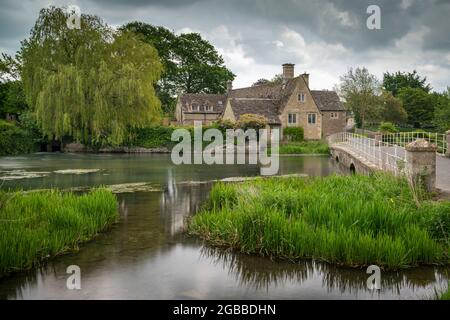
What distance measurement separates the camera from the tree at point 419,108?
74875 mm

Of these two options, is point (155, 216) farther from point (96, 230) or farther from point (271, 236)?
point (271, 236)

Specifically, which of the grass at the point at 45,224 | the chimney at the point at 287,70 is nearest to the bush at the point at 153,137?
the chimney at the point at 287,70

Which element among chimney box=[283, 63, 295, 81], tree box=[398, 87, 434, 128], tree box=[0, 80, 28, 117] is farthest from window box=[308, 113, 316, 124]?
tree box=[0, 80, 28, 117]

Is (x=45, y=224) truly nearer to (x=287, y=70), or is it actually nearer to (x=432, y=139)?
(x=432, y=139)

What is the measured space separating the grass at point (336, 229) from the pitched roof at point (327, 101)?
1967 inches

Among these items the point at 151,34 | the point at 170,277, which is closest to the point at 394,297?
the point at 170,277

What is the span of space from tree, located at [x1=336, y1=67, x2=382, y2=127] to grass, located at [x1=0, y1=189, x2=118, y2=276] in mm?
61043

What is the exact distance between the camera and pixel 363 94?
223ft

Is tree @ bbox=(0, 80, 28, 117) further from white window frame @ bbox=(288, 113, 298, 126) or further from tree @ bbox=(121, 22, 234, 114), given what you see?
white window frame @ bbox=(288, 113, 298, 126)

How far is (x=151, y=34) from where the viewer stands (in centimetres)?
6844

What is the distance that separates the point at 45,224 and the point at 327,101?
55.2 m

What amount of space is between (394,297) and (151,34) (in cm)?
6660

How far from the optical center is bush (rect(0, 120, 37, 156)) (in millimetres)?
42250

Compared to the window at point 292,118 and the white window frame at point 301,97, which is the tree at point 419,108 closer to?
the white window frame at point 301,97
